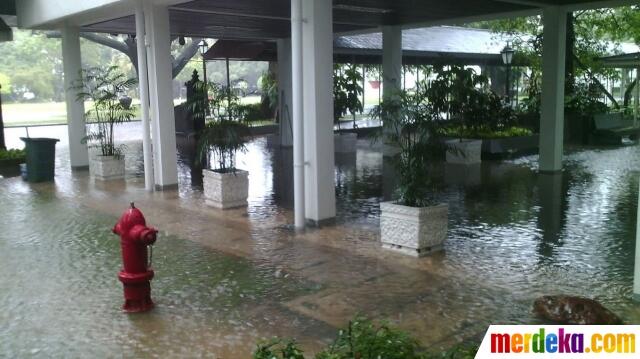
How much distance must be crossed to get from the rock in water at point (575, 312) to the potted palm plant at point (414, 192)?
197 centimetres

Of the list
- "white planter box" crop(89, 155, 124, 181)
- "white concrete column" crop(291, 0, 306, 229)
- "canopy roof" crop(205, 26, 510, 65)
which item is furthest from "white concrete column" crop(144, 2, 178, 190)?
"canopy roof" crop(205, 26, 510, 65)

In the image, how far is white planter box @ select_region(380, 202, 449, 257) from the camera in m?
6.70

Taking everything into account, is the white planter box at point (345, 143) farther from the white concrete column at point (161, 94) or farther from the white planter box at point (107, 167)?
the white concrete column at point (161, 94)

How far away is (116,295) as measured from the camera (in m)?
5.72

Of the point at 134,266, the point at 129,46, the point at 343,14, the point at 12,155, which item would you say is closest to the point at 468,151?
the point at 343,14

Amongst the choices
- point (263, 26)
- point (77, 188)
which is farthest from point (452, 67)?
point (77, 188)

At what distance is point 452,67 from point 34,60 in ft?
132

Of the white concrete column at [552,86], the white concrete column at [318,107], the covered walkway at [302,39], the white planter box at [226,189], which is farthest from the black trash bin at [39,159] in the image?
the white concrete column at [552,86]

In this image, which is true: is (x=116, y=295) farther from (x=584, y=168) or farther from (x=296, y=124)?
(x=584, y=168)

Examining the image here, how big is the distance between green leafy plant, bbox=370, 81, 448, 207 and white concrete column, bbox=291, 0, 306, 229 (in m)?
1.06

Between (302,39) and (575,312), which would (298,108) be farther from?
(575,312)

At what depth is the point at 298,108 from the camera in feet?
26.1

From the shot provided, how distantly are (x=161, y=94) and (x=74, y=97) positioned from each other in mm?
3733

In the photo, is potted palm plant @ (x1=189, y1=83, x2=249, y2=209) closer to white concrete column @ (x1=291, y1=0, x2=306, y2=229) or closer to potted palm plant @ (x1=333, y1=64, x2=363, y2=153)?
white concrete column @ (x1=291, y1=0, x2=306, y2=229)
